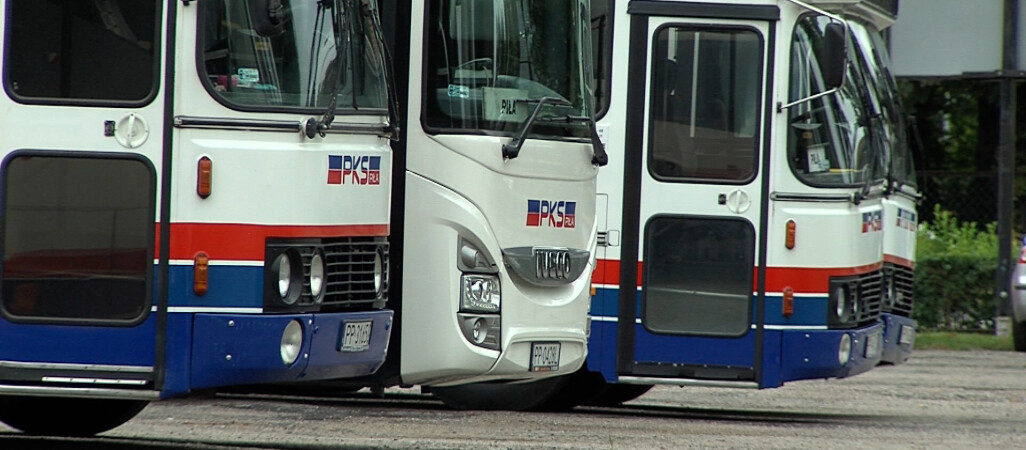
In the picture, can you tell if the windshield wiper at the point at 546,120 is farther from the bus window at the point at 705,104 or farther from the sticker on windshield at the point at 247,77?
the bus window at the point at 705,104

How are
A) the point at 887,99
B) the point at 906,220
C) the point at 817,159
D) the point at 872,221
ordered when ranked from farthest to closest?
the point at 906,220 < the point at 887,99 < the point at 872,221 < the point at 817,159

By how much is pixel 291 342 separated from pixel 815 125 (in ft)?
14.9

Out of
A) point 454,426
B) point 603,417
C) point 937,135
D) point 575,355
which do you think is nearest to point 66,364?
point 575,355

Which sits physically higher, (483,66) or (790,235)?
(483,66)

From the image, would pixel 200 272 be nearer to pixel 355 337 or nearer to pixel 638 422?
Answer: pixel 355 337

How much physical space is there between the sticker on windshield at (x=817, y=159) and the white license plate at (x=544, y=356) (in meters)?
2.78

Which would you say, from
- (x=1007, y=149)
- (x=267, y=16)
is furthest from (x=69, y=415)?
(x=1007, y=149)

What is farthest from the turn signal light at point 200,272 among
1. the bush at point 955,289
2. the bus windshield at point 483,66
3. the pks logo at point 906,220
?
A: the bush at point 955,289

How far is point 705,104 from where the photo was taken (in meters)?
10.6

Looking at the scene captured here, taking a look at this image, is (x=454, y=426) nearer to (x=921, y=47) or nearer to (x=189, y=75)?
(x=189, y=75)

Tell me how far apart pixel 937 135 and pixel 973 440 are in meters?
15.1

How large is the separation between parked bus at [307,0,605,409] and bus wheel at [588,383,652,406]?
3.62 metres

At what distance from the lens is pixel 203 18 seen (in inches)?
272

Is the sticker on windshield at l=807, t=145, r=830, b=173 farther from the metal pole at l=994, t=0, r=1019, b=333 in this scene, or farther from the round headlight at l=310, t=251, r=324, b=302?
the metal pole at l=994, t=0, r=1019, b=333
